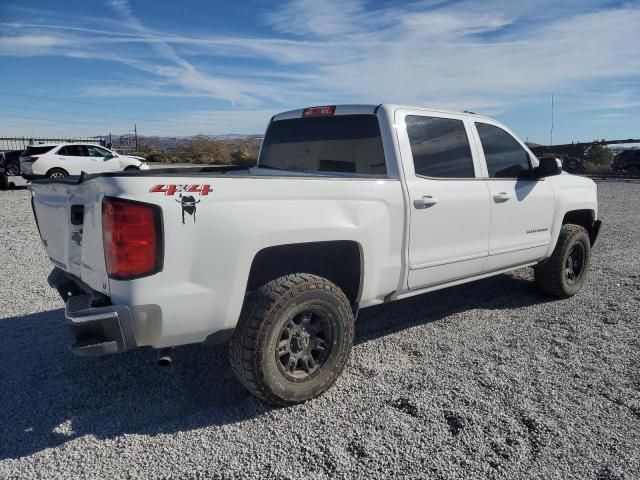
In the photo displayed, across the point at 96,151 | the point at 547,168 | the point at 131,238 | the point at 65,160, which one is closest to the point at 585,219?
the point at 547,168

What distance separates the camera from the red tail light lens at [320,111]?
4.15 meters

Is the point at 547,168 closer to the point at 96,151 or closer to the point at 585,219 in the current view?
the point at 585,219

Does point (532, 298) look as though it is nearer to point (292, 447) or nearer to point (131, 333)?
point (292, 447)

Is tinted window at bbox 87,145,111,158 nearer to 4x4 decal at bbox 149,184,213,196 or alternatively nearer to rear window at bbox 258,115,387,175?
rear window at bbox 258,115,387,175

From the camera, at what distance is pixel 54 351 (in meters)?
3.90

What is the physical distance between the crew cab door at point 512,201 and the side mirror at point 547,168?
0.10 m

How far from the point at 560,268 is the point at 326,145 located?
2860 mm

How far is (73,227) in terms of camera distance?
2871 millimetres

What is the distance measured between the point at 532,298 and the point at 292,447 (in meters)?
3.69

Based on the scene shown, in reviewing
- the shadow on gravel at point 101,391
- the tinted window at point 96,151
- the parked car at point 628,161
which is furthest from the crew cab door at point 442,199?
the parked car at point 628,161

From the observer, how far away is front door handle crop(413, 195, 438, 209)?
3.60m

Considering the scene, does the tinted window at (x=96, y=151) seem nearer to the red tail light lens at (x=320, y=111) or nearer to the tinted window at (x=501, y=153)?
the red tail light lens at (x=320, y=111)

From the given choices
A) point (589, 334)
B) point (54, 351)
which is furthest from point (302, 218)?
point (589, 334)

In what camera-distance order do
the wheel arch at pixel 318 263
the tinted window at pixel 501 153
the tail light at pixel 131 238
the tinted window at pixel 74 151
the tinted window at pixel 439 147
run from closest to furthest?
the tail light at pixel 131 238 < the wheel arch at pixel 318 263 < the tinted window at pixel 439 147 < the tinted window at pixel 501 153 < the tinted window at pixel 74 151
